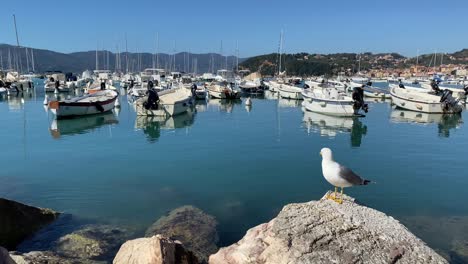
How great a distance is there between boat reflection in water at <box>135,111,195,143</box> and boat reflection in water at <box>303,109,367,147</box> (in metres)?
9.25

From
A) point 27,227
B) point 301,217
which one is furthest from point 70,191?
point 301,217

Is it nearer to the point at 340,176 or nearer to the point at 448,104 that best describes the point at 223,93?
the point at 448,104

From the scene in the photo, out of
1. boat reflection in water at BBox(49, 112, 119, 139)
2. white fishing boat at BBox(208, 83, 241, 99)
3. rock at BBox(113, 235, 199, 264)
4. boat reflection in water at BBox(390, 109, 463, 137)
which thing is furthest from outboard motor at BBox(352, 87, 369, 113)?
rock at BBox(113, 235, 199, 264)

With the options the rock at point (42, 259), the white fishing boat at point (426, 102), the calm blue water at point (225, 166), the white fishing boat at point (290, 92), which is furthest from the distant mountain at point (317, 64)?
the rock at point (42, 259)

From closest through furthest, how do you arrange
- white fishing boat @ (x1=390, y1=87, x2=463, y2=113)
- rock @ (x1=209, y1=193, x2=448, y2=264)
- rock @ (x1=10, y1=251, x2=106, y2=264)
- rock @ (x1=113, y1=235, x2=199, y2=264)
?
rock @ (x1=209, y1=193, x2=448, y2=264), rock @ (x1=113, y1=235, x2=199, y2=264), rock @ (x1=10, y1=251, x2=106, y2=264), white fishing boat @ (x1=390, y1=87, x2=463, y2=113)

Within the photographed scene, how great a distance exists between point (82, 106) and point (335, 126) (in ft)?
65.5

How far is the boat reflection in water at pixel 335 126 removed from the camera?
79.1ft

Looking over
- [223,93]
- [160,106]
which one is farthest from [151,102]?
[223,93]

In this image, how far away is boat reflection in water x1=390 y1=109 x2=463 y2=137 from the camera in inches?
1096

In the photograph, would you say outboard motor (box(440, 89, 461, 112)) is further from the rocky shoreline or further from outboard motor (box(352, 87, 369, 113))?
the rocky shoreline

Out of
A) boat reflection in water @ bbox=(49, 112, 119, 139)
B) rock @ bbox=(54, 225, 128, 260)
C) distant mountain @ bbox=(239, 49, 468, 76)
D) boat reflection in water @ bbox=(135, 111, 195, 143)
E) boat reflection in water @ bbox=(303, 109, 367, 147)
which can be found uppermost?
distant mountain @ bbox=(239, 49, 468, 76)

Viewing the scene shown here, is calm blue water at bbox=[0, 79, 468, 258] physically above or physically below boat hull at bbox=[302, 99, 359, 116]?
below

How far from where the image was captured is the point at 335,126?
27797mm

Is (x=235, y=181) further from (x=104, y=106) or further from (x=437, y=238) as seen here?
(x=104, y=106)
